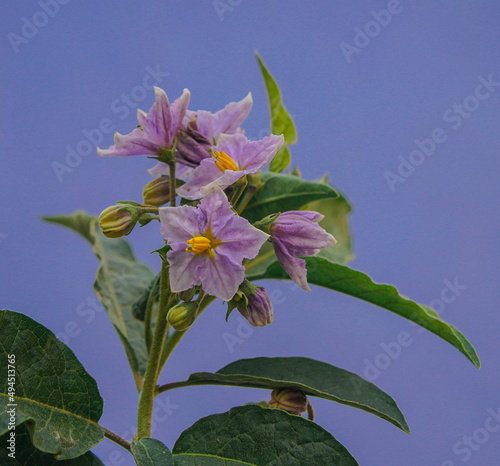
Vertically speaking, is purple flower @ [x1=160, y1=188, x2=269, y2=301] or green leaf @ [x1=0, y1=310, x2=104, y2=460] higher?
purple flower @ [x1=160, y1=188, x2=269, y2=301]

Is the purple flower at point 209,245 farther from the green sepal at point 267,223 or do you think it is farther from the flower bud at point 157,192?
the flower bud at point 157,192

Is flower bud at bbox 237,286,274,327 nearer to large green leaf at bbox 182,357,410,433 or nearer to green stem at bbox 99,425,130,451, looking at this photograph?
large green leaf at bbox 182,357,410,433

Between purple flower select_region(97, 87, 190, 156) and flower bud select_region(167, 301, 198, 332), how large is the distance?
0.24 metres

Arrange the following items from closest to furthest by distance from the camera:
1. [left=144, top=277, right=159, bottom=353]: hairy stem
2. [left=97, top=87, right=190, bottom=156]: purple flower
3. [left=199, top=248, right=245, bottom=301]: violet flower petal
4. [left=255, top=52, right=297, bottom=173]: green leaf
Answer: [left=199, top=248, right=245, bottom=301]: violet flower petal, [left=97, top=87, right=190, bottom=156]: purple flower, [left=144, top=277, right=159, bottom=353]: hairy stem, [left=255, top=52, right=297, bottom=173]: green leaf

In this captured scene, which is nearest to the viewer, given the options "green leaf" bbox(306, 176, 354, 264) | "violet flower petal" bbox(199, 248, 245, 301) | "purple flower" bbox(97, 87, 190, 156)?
"violet flower petal" bbox(199, 248, 245, 301)

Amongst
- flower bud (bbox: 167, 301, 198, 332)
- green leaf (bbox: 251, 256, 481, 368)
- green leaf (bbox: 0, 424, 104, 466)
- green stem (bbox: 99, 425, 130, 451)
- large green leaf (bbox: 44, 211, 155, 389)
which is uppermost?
green leaf (bbox: 251, 256, 481, 368)

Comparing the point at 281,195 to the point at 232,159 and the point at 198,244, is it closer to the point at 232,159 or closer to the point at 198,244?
the point at 232,159

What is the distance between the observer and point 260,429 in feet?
2.72

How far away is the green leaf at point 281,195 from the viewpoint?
1021 mm

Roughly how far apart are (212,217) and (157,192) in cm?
18

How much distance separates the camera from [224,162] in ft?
2.80

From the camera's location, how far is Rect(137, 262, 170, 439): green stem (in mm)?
897

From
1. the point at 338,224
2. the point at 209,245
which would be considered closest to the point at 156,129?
the point at 209,245

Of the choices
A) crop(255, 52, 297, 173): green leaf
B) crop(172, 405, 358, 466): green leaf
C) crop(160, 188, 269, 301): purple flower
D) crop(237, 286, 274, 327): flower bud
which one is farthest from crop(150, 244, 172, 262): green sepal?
crop(255, 52, 297, 173): green leaf
